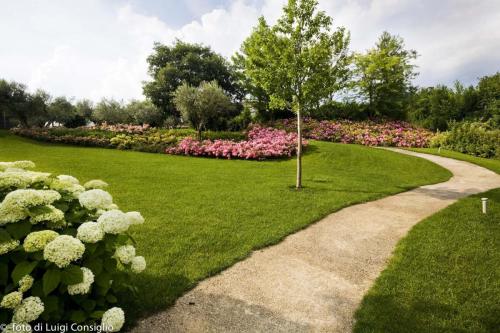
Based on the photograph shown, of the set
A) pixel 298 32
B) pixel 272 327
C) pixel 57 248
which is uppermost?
pixel 298 32

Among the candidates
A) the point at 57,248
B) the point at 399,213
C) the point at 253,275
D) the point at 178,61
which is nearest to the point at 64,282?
the point at 57,248

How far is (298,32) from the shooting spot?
1151 centimetres

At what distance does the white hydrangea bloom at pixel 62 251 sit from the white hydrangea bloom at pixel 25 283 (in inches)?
11.0

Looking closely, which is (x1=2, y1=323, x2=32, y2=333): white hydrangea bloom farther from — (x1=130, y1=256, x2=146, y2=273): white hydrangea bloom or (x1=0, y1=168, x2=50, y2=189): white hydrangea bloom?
(x1=0, y1=168, x2=50, y2=189): white hydrangea bloom

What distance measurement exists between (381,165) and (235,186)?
10034 millimetres

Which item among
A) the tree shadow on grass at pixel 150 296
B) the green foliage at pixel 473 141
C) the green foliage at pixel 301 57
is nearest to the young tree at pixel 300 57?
the green foliage at pixel 301 57

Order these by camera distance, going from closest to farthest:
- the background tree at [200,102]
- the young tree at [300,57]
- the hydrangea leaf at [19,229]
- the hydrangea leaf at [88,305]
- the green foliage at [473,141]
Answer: the hydrangea leaf at [19,229], the hydrangea leaf at [88,305], the young tree at [300,57], the green foliage at [473,141], the background tree at [200,102]

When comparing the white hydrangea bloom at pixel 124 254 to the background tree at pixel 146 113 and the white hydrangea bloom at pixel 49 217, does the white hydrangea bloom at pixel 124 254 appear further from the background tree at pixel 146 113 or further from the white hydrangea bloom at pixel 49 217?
the background tree at pixel 146 113

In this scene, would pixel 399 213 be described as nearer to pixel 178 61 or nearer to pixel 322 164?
pixel 322 164

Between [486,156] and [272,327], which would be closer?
[272,327]

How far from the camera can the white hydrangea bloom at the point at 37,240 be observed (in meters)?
3.21

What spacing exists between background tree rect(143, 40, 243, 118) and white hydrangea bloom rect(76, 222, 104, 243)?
39.8m

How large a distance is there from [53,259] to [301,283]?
4.05m

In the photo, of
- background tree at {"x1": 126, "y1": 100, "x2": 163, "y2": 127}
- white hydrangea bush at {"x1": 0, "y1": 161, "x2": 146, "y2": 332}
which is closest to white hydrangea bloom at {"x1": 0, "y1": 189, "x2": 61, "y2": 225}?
white hydrangea bush at {"x1": 0, "y1": 161, "x2": 146, "y2": 332}
